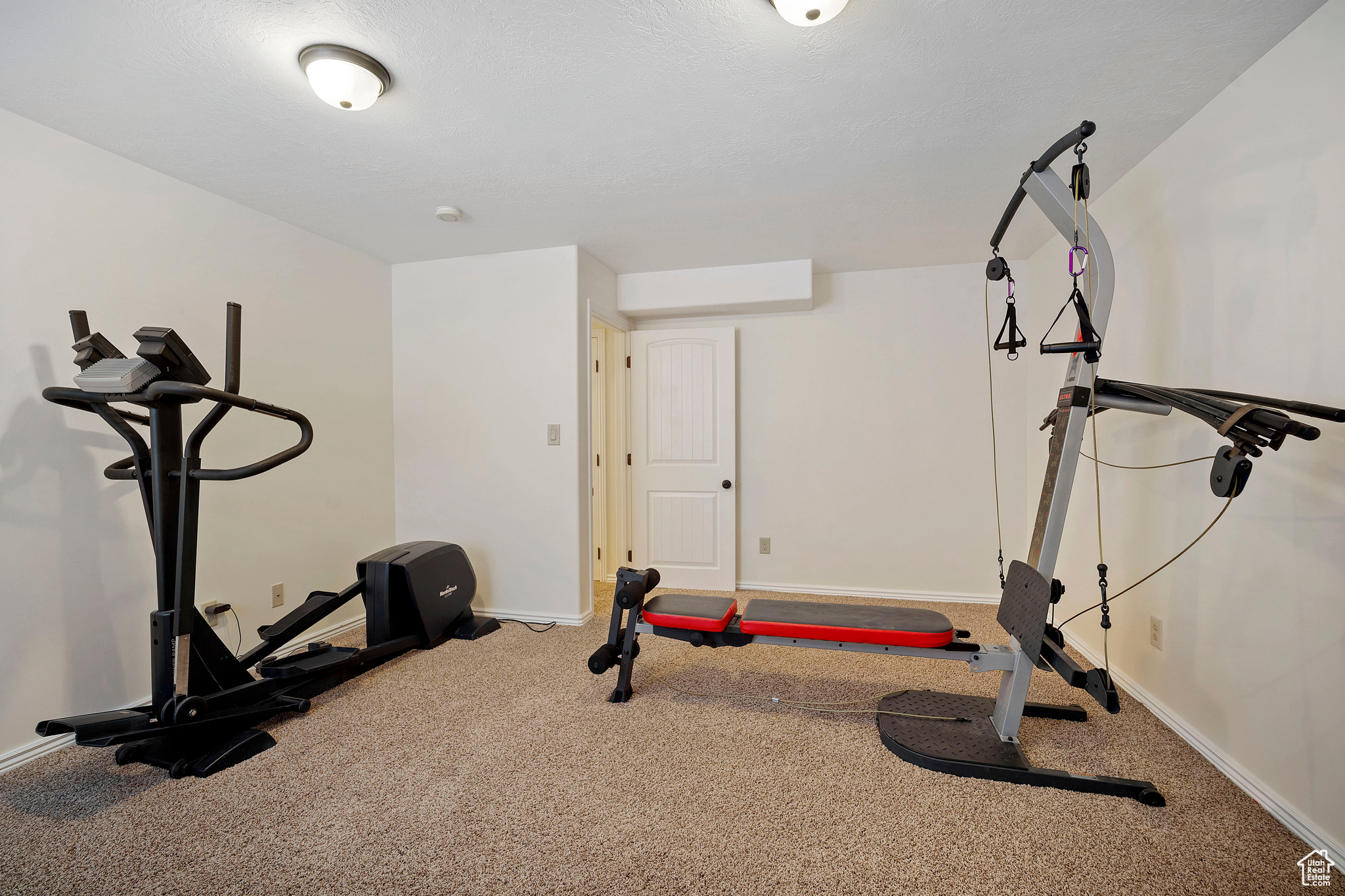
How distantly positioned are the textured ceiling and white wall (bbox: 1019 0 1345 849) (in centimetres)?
20

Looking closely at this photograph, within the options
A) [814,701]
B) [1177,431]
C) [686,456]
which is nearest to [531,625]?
[686,456]

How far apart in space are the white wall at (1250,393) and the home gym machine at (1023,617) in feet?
1.03

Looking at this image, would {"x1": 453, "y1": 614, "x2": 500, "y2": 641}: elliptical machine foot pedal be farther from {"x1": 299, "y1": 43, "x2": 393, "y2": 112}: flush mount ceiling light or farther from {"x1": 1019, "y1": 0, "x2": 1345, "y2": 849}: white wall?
{"x1": 1019, "y1": 0, "x2": 1345, "y2": 849}: white wall

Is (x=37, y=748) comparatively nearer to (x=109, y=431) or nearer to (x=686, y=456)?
(x=109, y=431)

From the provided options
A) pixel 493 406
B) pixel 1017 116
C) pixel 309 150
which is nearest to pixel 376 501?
pixel 493 406

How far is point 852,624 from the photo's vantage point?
2188 mm

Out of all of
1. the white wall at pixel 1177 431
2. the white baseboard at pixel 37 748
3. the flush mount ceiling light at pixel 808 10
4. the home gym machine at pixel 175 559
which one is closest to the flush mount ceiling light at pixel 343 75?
the home gym machine at pixel 175 559

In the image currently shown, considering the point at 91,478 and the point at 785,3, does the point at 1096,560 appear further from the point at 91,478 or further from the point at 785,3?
the point at 91,478

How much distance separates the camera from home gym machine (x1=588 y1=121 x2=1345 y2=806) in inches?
60.2

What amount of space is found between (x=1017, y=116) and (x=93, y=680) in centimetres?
408

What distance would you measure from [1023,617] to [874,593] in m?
2.02

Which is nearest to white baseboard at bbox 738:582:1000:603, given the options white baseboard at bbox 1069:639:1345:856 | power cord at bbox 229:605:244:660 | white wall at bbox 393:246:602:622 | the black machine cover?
white baseboard at bbox 1069:639:1345:856

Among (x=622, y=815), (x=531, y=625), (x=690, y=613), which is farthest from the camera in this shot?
(x=531, y=625)

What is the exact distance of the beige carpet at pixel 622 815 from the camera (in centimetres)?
142
